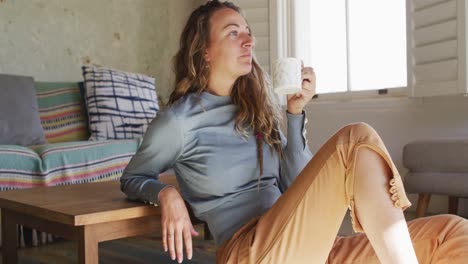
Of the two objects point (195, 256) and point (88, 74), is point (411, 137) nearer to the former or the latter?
point (195, 256)

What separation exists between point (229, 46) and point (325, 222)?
1.78 feet

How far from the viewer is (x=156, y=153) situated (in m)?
1.24

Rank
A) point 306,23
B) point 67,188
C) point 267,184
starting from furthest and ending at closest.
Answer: point 306,23 < point 67,188 < point 267,184

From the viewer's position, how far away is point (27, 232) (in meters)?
2.54

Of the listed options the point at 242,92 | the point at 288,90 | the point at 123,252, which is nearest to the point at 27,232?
the point at 123,252

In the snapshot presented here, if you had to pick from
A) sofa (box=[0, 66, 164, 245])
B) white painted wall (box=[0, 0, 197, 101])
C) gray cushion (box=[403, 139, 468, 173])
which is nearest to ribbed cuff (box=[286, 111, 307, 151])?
sofa (box=[0, 66, 164, 245])

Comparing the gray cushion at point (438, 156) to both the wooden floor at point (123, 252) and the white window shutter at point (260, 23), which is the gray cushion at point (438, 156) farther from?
the white window shutter at point (260, 23)

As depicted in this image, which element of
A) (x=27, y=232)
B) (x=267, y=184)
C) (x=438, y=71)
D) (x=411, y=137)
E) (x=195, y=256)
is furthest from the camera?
(x=411, y=137)

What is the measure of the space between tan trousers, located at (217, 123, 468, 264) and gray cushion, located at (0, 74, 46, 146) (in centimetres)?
205

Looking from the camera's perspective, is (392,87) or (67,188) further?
(392,87)

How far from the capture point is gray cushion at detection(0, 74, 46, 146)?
282cm

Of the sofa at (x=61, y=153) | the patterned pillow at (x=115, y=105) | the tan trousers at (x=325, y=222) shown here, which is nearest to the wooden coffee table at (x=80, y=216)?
the tan trousers at (x=325, y=222)

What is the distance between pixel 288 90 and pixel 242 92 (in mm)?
211

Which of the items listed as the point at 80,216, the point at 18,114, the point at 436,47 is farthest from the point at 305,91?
the point at 18,114
